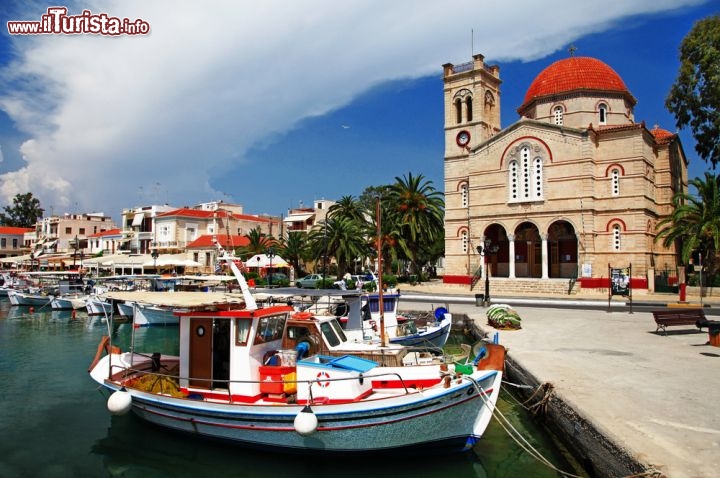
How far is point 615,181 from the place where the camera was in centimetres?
3656

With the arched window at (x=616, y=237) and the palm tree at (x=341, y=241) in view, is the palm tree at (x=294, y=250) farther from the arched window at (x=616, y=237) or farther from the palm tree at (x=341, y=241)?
the arched window at (x=616, y=237)

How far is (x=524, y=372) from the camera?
12820 mm

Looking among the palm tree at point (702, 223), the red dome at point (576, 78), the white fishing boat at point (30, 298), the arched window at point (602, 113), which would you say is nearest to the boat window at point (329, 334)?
the palm tree at point (702, 223)

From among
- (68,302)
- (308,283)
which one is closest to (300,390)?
(68,302)

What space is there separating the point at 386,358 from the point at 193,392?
4312mm

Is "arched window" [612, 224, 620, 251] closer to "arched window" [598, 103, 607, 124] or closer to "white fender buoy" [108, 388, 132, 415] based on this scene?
"arched window" [598, 103, 607, 124]

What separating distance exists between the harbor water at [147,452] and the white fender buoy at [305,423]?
4.23ft

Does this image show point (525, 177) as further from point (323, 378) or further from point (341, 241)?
point (323, 378)

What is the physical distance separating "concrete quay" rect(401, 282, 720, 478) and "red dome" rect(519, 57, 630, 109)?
2578 cm

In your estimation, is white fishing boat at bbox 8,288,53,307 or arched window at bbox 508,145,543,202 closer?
arched window at bbox 508,145,543,202

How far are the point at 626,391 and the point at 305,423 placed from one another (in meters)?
6.43

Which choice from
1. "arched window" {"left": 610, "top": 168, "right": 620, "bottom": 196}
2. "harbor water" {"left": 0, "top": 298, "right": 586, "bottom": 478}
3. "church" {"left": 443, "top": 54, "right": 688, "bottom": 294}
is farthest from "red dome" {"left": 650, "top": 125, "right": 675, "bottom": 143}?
"harbor water" {"left": 0, "top": 298, "right": 586, "bottom": 478}

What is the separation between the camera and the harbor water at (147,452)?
9695 millimetres

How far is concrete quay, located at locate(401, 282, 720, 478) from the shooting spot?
286 inches
